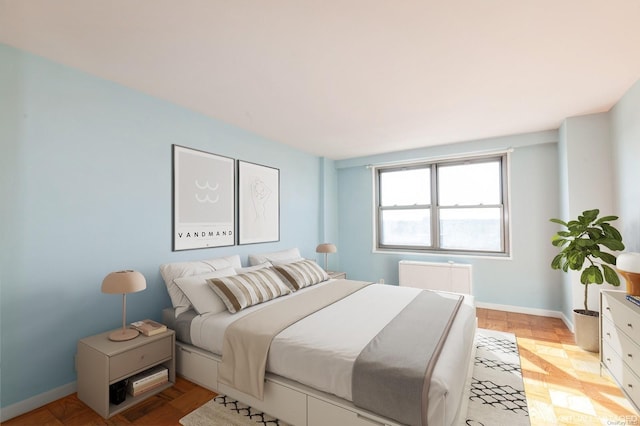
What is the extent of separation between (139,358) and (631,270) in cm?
388

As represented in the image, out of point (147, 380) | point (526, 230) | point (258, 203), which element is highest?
point (258, 203)

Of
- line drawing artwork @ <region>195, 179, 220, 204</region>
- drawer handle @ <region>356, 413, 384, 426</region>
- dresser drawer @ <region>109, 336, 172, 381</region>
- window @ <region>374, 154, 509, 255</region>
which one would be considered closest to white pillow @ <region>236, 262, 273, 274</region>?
line drawing artwork @ <region>195, 179, 220, 204</region>

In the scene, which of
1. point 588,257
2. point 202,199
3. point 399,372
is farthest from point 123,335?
point 588,257

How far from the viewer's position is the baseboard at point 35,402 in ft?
6.32

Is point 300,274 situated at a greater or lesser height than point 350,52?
lesser

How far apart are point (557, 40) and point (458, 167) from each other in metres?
2.92

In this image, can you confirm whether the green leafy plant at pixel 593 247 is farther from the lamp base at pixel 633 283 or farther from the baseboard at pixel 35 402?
the baseboard at pixel 35 402

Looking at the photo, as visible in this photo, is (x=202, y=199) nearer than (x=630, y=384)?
No

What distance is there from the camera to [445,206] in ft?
15.8

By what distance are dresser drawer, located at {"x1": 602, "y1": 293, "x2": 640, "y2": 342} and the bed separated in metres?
0.99

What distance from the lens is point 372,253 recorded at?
5316 millimetres

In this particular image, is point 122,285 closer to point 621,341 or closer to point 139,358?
point 139,358

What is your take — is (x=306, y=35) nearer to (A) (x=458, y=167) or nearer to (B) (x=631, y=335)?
(B) (x=631, y=335)

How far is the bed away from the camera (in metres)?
1.56
